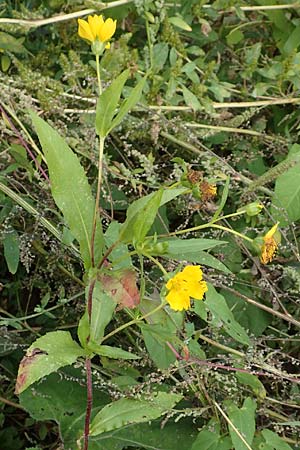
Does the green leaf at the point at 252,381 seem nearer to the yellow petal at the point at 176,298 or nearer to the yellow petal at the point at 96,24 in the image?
the yellow petal at the point at 176,298

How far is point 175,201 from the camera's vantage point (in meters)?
1.50

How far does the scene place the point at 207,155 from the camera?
1.43 meters

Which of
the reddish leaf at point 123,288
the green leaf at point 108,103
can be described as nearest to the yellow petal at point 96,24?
the green leaf at point 108,103

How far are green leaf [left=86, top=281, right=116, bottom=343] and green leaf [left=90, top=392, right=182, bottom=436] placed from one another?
0.54ft

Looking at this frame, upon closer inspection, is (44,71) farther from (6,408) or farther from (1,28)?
(6,408)

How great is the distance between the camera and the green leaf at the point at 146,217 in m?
0.88

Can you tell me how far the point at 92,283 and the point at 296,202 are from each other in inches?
22.7

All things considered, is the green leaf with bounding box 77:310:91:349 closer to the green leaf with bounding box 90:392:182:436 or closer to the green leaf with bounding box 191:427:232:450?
the green leaf with bounding box 90:392:182:436

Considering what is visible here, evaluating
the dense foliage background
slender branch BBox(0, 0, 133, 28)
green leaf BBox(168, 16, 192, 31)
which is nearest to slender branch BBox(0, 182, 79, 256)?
the dense foliage background

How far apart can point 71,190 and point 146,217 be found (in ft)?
0.48

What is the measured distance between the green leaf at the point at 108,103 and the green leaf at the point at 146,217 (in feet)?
0.48

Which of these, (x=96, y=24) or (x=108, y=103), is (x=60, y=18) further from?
(x=108, y=103)

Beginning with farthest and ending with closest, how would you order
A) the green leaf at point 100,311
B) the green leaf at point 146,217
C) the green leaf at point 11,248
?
the green leaf at point 11,248
the green leaf at point 100,311
the green leaf at point 146,217

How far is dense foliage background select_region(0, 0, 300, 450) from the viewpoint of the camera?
1259mm
